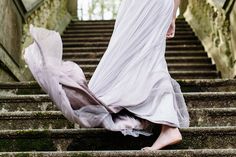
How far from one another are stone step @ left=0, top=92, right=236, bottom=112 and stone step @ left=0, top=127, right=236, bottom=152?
2.32ft

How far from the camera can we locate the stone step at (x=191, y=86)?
404 centimetres

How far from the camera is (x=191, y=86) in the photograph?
4.05m

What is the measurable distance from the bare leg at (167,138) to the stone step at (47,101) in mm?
925

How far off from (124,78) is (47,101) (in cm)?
91

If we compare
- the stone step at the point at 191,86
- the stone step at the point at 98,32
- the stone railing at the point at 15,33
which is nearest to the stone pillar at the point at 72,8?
the stone step at the point at 98,32

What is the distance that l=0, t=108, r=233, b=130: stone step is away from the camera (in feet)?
10.6

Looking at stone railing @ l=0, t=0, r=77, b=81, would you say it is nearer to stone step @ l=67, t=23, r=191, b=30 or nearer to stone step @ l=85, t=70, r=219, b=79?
stone step @ l=85, t=70, r=219, b=79

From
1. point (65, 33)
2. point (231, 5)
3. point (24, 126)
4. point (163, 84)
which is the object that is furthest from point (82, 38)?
point (163, 84)

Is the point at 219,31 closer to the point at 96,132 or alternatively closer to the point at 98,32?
the point at 98,32

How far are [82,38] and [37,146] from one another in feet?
15.1

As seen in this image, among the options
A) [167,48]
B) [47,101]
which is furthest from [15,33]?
[167,48]

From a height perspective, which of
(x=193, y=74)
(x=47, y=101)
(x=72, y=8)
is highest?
(x=47, y=101)

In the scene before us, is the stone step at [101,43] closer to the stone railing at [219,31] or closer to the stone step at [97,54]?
the stone railing at [219,31]

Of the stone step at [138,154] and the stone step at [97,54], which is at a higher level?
the stone step at [138,154]
